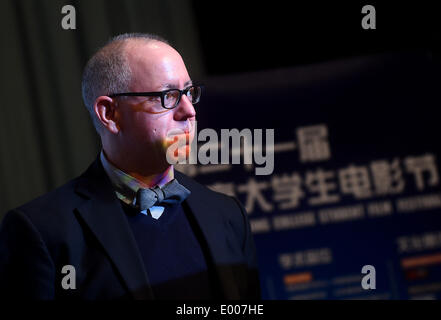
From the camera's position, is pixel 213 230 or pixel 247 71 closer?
pixel 213 230

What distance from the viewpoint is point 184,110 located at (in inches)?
38.0

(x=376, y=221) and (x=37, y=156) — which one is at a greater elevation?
(x=37, y=156)

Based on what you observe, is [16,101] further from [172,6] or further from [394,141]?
[394,141]

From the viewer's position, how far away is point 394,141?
8.75ft

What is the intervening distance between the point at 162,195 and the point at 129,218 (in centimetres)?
8

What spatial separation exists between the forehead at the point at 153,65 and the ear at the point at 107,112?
0.23 feet

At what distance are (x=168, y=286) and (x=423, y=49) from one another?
2248 millimetres

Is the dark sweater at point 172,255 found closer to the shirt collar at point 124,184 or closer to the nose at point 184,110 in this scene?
the shirt collar at point 124,184

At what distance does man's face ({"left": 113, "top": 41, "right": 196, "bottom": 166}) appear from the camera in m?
0.96

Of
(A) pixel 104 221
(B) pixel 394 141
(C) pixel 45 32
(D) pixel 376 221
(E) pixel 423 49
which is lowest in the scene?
(D) pixel 376 221

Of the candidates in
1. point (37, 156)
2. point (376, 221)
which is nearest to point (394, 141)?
point (376, 221)

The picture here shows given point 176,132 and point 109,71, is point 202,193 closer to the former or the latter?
point 176,132

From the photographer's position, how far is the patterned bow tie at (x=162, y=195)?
0.97 m

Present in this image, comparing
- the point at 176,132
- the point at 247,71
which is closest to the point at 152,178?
the point at 176,132
